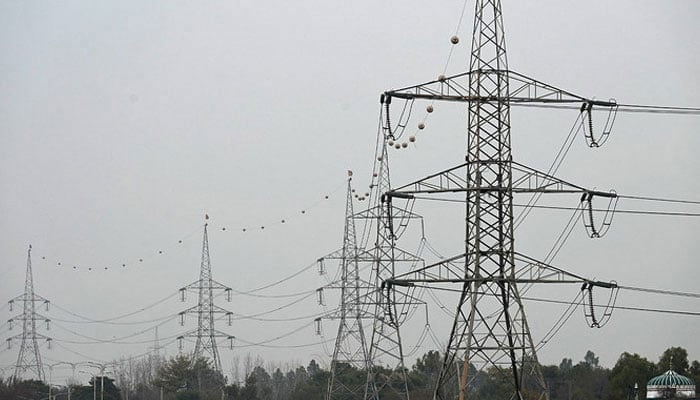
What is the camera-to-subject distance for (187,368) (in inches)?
4764

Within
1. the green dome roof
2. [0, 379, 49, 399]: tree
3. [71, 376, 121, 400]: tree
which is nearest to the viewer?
the green dome roof

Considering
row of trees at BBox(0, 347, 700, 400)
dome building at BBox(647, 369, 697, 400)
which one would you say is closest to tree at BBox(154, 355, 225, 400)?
row of trees at BBox(0, 347, 700, 400)

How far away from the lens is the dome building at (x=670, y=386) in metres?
103

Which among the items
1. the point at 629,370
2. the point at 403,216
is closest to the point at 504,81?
the point at 403,216

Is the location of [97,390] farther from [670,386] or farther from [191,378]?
[670,386]

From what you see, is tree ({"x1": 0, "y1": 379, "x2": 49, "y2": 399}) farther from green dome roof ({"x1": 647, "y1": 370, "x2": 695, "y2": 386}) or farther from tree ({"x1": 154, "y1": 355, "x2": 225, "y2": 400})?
green dome roof ({"x1": 647, "y1": 370, "x2": 695, "y2": 386})

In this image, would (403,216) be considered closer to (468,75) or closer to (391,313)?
(391,313)

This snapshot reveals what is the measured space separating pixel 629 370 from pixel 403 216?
202ft

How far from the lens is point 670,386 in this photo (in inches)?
4144

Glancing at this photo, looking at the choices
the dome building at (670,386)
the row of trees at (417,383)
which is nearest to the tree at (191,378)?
the row of trees at (417,383)

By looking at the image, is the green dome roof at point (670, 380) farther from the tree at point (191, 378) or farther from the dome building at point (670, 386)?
the tree at point (191, 378)

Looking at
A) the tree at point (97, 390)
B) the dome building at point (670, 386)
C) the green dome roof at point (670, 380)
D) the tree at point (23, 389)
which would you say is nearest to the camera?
the dome building at point (670, 386)

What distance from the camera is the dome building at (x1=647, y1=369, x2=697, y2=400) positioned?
102875 mm

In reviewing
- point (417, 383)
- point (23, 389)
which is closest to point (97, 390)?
point (23, 389)
